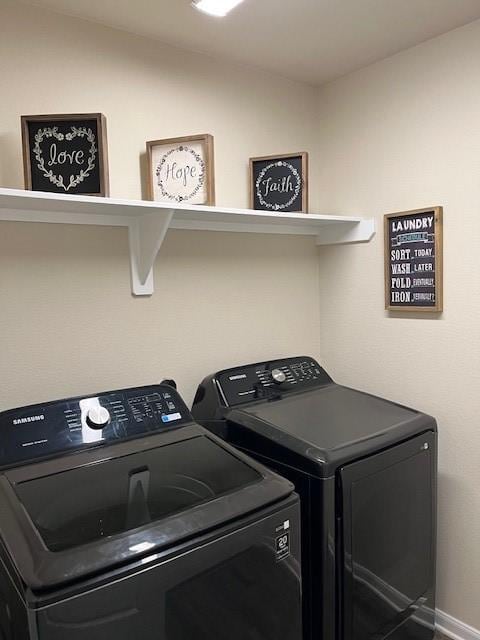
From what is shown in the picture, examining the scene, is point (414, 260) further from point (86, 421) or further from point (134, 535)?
point (134, 535)

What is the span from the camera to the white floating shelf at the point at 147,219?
144 centimetres

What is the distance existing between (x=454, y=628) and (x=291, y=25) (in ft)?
7.74

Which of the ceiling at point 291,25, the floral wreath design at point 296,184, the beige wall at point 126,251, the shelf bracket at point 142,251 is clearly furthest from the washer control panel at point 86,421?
the ceiling at point 291,25

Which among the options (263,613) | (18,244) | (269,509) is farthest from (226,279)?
(263,613)

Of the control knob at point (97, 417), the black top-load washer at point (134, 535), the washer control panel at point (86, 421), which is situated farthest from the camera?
the control knob at point (97, 417)

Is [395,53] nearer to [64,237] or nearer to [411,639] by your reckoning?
[64,237]

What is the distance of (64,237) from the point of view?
→ 1.63 metres

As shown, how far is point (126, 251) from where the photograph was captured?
1.77 m

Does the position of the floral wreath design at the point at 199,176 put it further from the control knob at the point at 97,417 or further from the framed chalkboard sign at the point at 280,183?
the control knob at the point at 97,417

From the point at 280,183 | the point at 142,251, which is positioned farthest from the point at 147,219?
the point at 280,183

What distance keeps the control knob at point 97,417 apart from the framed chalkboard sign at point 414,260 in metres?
1.24

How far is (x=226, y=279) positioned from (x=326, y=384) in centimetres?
62

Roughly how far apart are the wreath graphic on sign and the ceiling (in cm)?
43

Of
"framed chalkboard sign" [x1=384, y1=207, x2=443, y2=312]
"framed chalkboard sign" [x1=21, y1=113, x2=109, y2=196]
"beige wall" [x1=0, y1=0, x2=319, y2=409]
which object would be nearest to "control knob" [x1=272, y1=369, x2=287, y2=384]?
"beige wall" [x1=0, y1=0, x2=319, y2=409]
